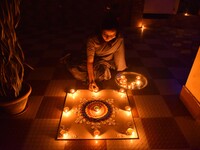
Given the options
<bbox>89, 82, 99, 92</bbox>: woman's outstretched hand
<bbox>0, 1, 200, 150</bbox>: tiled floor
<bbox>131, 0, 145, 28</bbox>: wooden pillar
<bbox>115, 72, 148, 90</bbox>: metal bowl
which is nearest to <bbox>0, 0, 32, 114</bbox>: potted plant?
<bbox>0, 1, 200, 150</bbox>: tiled floor

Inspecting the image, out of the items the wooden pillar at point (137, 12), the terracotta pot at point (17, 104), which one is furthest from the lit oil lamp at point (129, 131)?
the wooden pillar at point (137, 12)

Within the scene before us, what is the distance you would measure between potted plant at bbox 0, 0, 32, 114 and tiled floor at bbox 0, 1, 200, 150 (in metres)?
0.30

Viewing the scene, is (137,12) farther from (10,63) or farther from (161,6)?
(10,63)

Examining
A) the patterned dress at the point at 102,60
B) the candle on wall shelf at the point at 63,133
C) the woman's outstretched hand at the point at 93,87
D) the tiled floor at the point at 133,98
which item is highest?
the patterned dress at the point at 102,60

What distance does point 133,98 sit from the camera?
2459 mm

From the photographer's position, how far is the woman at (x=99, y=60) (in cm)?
245

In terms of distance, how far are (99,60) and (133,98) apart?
0.83 m

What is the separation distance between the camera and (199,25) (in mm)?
5957

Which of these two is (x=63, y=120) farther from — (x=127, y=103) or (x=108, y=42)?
(x=108, y=42)

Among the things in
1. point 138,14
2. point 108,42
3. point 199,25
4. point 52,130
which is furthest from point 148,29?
point 52,130

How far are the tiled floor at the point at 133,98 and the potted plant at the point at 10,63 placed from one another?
30 centimetres

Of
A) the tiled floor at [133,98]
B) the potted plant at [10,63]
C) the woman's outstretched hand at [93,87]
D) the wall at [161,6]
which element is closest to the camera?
the potted plant at [10,63]

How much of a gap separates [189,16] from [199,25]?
54cm

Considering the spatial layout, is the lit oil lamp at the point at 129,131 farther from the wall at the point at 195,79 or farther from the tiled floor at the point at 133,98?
the wall at the point at 195,79
